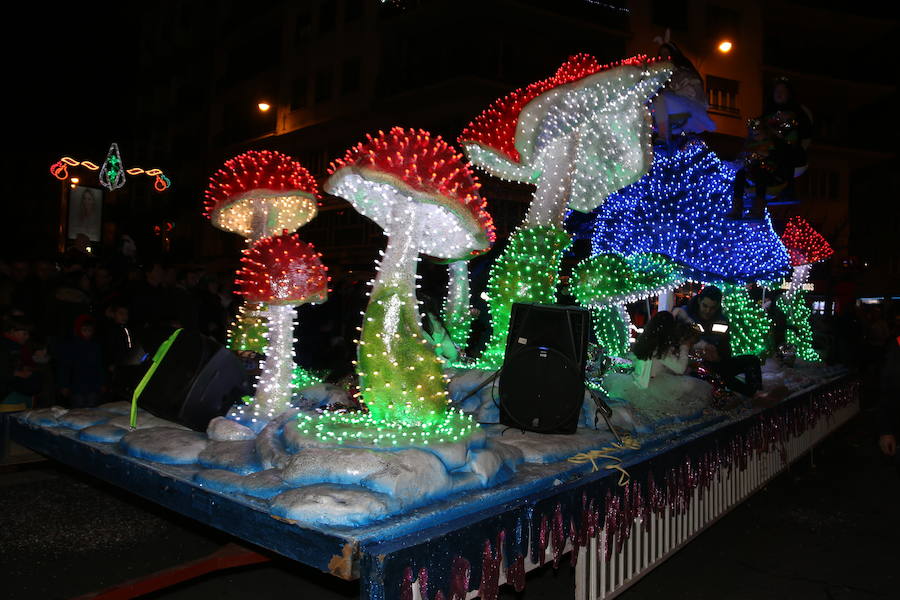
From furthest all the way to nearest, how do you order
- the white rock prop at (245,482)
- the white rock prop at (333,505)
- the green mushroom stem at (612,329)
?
the green mushroom stem at (612,329) → the white rock prop at (245,482) → the white rock prop at (333,505)

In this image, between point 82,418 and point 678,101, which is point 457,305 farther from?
point 678,101

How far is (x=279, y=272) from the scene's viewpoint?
179 inches

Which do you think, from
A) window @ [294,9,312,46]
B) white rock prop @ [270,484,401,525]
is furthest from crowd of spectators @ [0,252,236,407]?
window @ [294,9,312,46]

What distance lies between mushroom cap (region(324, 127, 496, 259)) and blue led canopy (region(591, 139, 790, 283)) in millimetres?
3917

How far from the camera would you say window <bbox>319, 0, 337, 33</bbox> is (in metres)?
25.1

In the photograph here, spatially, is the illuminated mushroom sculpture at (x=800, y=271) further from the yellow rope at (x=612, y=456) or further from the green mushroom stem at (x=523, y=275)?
the yellow rope at (x=612, y=456)

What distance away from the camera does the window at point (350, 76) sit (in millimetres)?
23797

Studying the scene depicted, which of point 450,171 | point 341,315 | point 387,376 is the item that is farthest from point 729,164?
point 387,376

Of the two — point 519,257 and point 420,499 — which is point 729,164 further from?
point 420,499

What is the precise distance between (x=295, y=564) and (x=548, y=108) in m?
4.70

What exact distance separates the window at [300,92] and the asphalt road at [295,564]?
21836mm

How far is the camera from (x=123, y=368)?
516 cm

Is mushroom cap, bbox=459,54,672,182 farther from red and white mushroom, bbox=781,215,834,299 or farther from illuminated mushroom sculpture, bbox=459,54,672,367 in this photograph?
red and white mushroom, bbox=781,215,834,299

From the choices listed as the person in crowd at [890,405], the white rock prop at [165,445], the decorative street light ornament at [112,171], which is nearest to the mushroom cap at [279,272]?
the white rock prop at [165,445]
